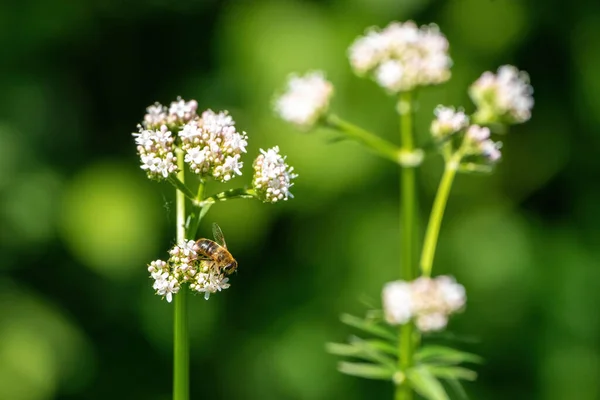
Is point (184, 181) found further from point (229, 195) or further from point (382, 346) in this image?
point (382, 346)

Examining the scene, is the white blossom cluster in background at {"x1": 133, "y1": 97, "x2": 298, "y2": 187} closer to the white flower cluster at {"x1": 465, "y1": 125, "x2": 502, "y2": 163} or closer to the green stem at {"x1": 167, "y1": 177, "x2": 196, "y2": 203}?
the green stem at {"x1": 167, "y1": 177, "x2": 196, "y2": 203}

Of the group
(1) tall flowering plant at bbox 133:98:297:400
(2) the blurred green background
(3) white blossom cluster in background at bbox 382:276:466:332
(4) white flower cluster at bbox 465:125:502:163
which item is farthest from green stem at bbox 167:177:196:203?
(2) the blurred green background

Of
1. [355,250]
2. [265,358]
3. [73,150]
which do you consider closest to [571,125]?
[355,250]

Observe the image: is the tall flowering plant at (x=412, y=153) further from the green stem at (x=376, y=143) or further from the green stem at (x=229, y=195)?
the green stem at (x=229, y=195)

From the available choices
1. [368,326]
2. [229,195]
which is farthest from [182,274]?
[368,326]

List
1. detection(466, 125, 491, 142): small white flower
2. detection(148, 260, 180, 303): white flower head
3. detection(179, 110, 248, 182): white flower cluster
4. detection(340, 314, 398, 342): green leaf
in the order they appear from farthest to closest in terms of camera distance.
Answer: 1. detection(466, 125, 491, 142): small white flower
2. detection(340, 314, 398, 342): green leaf
3. detection(179, 110, 248, 182): white flower cluster
4. detection(148, 260, 180, 303): white flower head

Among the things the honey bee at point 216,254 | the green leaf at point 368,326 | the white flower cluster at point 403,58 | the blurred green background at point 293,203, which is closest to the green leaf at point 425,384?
the green leaf at point 368,326

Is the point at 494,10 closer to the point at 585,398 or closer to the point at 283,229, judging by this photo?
the point at 283,229
